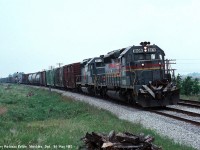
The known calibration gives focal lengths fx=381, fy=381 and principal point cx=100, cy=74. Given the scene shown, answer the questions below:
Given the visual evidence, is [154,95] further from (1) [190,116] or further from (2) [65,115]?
(2) [65,115]

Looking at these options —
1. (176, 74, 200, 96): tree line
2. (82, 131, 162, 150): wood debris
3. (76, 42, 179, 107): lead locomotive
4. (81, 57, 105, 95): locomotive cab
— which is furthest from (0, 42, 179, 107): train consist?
(82, 131, 162, 150): wood debris

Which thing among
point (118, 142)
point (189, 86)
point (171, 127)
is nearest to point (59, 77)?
point (189, 86)

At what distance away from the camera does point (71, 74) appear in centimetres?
4122

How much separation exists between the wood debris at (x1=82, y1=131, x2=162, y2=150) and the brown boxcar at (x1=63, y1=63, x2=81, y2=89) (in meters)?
30.6

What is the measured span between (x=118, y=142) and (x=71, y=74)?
110 feet

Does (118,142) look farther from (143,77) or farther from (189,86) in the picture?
(189,86)

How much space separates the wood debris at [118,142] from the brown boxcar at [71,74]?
100 ft

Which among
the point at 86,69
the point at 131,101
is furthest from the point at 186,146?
the point at 86,69

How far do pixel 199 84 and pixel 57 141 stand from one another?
79.7ft

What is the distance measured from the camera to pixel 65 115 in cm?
1852

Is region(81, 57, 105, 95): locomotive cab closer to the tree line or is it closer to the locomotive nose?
the tree line

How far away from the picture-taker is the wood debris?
7.70 m

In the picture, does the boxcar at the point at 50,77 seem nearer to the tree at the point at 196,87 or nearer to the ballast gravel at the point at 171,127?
the tree at the point at 196,87

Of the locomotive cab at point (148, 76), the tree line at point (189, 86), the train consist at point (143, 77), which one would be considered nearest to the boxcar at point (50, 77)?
the tree line at point (189, 86)
